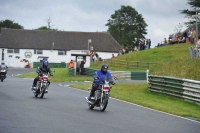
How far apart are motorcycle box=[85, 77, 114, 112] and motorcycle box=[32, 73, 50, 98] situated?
15.5 ft

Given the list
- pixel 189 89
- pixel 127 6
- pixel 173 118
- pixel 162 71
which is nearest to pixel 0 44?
pixel 127 6

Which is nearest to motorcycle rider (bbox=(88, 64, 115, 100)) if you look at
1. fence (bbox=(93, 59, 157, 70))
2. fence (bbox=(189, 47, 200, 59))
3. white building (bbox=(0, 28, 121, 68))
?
fence (bbox=(189, 47, 200, 59))

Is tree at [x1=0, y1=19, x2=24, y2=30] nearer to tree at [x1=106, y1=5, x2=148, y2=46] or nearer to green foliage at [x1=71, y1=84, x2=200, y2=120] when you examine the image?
tree at [x1=106, y1=5, x2=148, y2=46]

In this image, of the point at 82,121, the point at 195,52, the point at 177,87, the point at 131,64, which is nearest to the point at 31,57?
the point at 131,64

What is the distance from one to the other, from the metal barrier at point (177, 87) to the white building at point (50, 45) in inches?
2738

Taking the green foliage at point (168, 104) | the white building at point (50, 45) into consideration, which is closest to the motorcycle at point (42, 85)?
the green foliage at point (168, 104)

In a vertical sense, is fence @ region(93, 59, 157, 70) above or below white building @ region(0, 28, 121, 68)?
below

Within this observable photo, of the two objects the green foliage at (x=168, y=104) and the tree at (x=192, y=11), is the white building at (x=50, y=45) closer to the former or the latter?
the tree at (x=192, y=11)

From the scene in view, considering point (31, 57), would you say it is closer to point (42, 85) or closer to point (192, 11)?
point (192, 11)

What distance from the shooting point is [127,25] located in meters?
121

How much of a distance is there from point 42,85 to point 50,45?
7946 centimetres

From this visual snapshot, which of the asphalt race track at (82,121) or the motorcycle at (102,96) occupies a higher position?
the motorcycle at (102,96)

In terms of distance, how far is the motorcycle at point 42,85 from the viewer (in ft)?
79.2

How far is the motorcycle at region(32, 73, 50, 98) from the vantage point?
2414 centimetres
